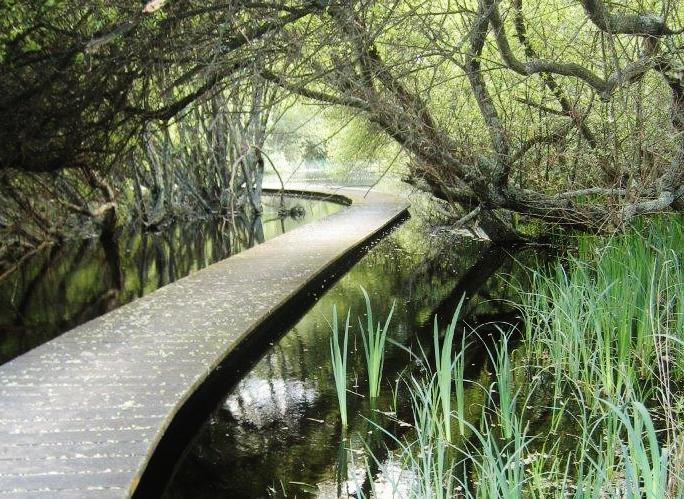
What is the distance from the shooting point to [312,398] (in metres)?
4.34

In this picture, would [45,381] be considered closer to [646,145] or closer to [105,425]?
[105,425]

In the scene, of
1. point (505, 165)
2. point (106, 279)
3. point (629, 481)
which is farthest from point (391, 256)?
point (629, 481)

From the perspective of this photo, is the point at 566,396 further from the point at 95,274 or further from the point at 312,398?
the point at 95,274

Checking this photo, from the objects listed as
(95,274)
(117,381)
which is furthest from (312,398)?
(95,274)

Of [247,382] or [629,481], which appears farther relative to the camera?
[247,382]

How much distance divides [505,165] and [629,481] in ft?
18.0

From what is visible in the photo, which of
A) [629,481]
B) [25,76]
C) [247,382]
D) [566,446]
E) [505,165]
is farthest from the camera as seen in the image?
[505,165]

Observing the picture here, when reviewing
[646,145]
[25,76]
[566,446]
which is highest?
[25,76]

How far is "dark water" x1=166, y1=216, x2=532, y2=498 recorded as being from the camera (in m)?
3.37

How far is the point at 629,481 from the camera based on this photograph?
5.59ft

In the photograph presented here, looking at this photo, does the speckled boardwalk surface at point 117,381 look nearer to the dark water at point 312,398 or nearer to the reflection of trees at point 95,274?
the dark water at point 312,398

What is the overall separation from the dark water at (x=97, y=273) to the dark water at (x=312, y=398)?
1.90 metres

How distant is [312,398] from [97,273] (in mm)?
5540

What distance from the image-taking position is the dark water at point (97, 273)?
21.6 ft
